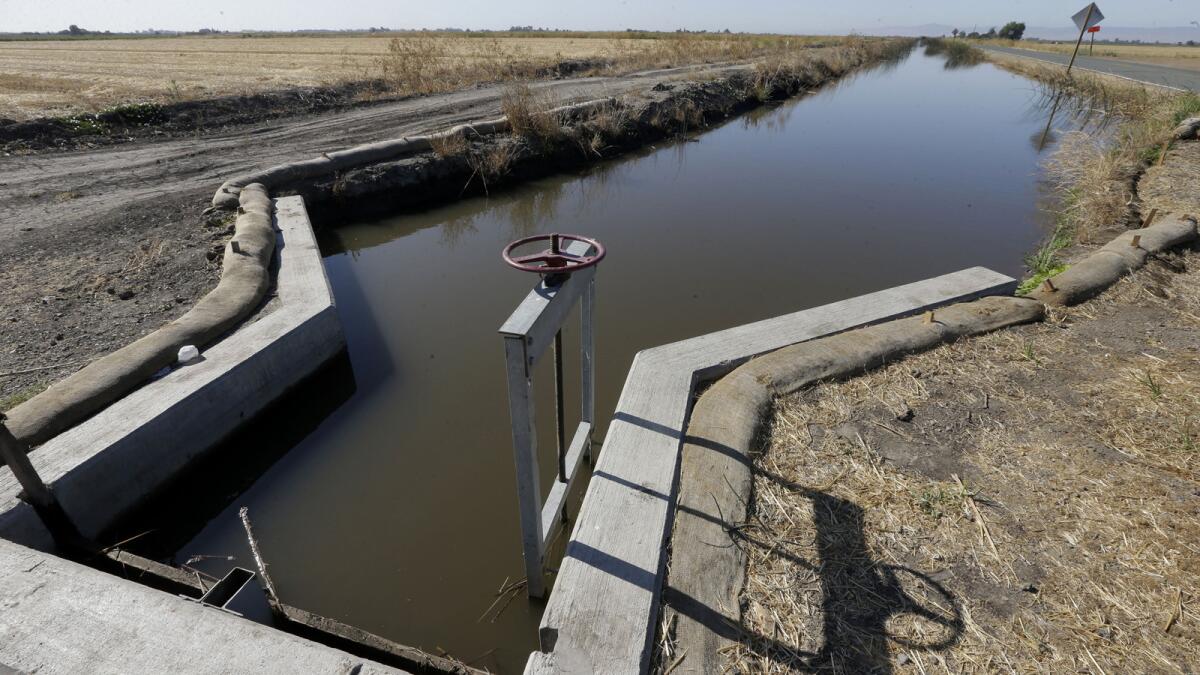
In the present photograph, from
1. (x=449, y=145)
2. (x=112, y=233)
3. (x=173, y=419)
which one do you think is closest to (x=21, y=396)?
(x=173, y=419)

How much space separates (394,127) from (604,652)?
11.7m

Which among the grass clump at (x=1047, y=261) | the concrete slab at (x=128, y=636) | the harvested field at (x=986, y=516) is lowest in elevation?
the grass clump at (x=1047, y=261)

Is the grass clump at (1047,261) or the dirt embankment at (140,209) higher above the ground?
the dirt embankment at (140,209)

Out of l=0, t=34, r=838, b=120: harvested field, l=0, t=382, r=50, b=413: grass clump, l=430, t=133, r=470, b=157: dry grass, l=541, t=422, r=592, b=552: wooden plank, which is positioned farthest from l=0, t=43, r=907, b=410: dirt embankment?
l=541, t=422, r=592, b=552: wooden plank

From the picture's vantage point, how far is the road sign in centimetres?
1619

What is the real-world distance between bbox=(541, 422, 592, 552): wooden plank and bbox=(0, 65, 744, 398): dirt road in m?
3.33

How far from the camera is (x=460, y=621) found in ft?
9.39

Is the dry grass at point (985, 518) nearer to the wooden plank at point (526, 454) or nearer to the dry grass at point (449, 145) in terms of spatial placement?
the wooden plank at point (526, 454)

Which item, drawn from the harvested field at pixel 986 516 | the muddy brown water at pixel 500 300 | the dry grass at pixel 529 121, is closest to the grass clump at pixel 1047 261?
the muddy brown water at pixel 500 300

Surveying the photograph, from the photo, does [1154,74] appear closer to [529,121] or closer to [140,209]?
[529,121]

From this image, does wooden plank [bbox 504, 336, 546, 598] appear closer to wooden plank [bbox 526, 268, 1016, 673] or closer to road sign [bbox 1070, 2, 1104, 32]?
wooden plank [bbox 526, 268, 1016, 673]

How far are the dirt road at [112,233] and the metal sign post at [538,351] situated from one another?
3.35m

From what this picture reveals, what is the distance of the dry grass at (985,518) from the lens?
2.13 m

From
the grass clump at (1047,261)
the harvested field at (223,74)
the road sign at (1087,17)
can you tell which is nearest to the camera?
the grass clump at (1047,261)
